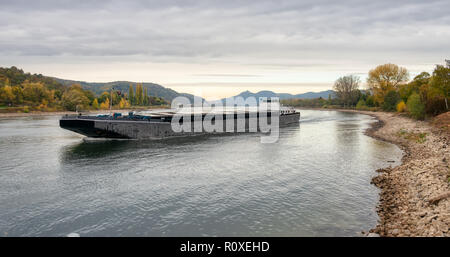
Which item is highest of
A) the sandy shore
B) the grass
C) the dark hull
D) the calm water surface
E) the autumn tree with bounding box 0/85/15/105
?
the autumn tree with bounding box 0/85/15/105

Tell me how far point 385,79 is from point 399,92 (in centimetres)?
2477

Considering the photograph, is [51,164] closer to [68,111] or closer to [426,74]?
[426,74]

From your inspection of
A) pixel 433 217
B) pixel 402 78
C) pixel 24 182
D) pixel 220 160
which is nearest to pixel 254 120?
pixel 220 160

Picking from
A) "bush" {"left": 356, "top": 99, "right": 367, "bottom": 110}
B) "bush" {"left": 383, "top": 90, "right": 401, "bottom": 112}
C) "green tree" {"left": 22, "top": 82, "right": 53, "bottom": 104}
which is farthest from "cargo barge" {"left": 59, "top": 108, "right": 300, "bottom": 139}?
"green tree" {"left": 22, "top": 82, "right": 53, "bottom": 104}

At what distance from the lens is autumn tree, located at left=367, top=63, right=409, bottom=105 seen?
124875 mm

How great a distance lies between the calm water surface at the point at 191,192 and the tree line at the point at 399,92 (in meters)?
35.2

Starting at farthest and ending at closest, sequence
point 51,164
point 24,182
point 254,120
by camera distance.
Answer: point 254,120 → point 51,164 → point 24,182

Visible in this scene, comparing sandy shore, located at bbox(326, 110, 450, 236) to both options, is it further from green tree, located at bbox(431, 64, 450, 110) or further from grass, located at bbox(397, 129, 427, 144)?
green tree, located at bbox(431, 64, 450, 110)

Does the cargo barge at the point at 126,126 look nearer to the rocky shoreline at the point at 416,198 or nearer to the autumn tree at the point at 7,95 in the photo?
the rocky shoreline at the point at 416,198

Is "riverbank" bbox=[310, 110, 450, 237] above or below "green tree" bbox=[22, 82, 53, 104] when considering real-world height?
below

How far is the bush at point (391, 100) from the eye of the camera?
11369cm
